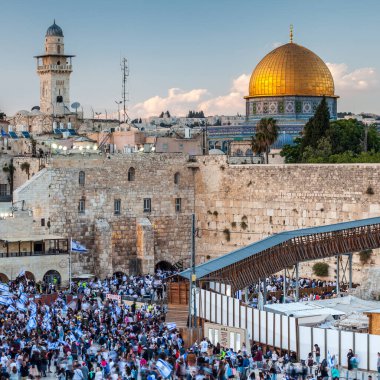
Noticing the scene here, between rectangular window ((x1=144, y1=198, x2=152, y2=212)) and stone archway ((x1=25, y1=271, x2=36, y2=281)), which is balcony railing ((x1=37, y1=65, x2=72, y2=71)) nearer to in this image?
rectangular window ((x1=144, y1=198, x2=152, y2=212))

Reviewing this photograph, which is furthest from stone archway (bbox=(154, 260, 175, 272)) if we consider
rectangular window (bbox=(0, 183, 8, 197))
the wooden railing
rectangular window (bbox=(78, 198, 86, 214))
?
the wooden railing

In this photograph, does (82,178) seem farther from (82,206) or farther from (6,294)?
(6,294)

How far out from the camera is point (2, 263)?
4538 cm

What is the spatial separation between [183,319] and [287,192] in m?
15.2

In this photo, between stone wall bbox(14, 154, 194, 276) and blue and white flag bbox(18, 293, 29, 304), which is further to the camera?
stone wall bbox(14, 154, 194, 276)

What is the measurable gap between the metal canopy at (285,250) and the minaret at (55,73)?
4084 centimetres

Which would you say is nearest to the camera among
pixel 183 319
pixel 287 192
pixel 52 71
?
pixel 183 319

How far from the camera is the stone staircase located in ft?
112

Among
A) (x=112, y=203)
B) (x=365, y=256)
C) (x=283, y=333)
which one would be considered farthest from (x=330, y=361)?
(x=112, y=203)

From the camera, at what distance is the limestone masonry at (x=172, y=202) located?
4728 centimetres

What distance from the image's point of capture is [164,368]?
26.5 meters

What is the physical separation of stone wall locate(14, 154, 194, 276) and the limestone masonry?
44 millimetres

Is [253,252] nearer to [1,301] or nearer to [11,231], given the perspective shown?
[1,301]

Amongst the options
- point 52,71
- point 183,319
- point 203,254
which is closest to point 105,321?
point 183,319
